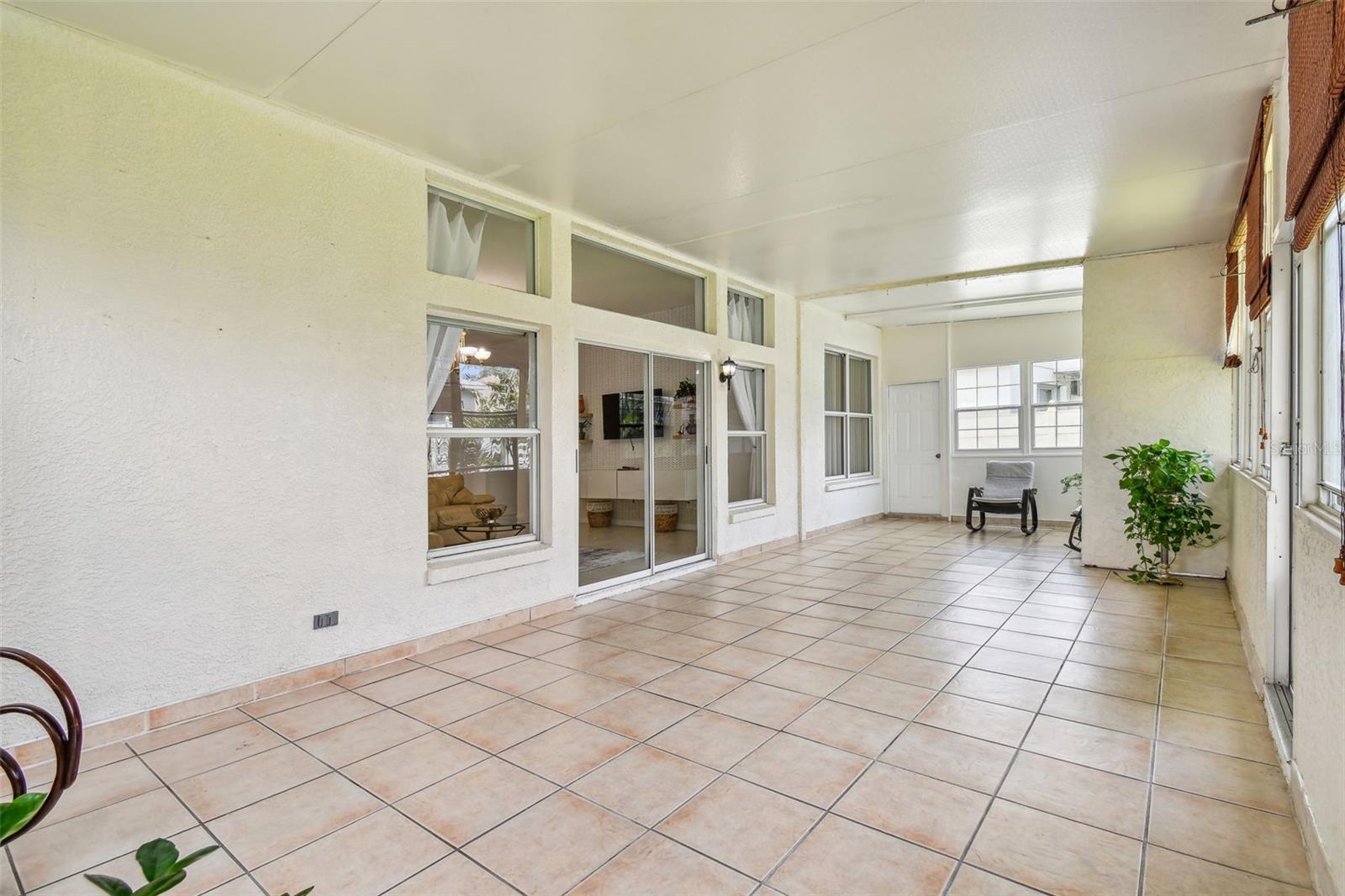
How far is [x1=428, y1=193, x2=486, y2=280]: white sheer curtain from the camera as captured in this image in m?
3.89

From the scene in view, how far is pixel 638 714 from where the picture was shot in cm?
283

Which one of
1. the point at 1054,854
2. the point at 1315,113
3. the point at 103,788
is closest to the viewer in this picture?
the point at 1315,113

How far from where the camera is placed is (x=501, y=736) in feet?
8.65

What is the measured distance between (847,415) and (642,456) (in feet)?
13.2

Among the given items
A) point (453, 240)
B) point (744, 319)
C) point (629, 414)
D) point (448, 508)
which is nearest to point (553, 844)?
point (448, 508)

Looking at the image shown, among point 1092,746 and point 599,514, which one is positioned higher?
point 599,514

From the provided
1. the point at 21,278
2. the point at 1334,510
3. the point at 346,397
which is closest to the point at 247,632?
the point at 346,397

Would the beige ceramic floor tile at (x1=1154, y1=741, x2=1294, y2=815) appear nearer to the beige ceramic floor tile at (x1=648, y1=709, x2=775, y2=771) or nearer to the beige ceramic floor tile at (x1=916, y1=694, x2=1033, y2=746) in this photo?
the beige ceramic floor tile at (x1=916, y1=694, x2=1033, y2=746)

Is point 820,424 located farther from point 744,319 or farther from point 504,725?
point 504,725

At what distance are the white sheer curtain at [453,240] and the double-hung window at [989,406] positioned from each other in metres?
7.04

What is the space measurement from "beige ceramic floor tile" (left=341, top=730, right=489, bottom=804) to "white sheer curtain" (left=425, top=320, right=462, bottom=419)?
1.84 metres

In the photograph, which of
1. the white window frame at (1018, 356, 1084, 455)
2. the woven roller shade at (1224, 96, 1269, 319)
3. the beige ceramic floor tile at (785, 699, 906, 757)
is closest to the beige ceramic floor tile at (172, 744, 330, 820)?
the beige ceramic floor tile at (785, 699, 906, 757)

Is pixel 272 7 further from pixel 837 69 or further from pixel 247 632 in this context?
pixel 247 632

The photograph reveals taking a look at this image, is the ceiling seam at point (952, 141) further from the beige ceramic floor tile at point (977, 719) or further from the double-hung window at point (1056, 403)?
the double-hung window at point (1056, 403)
